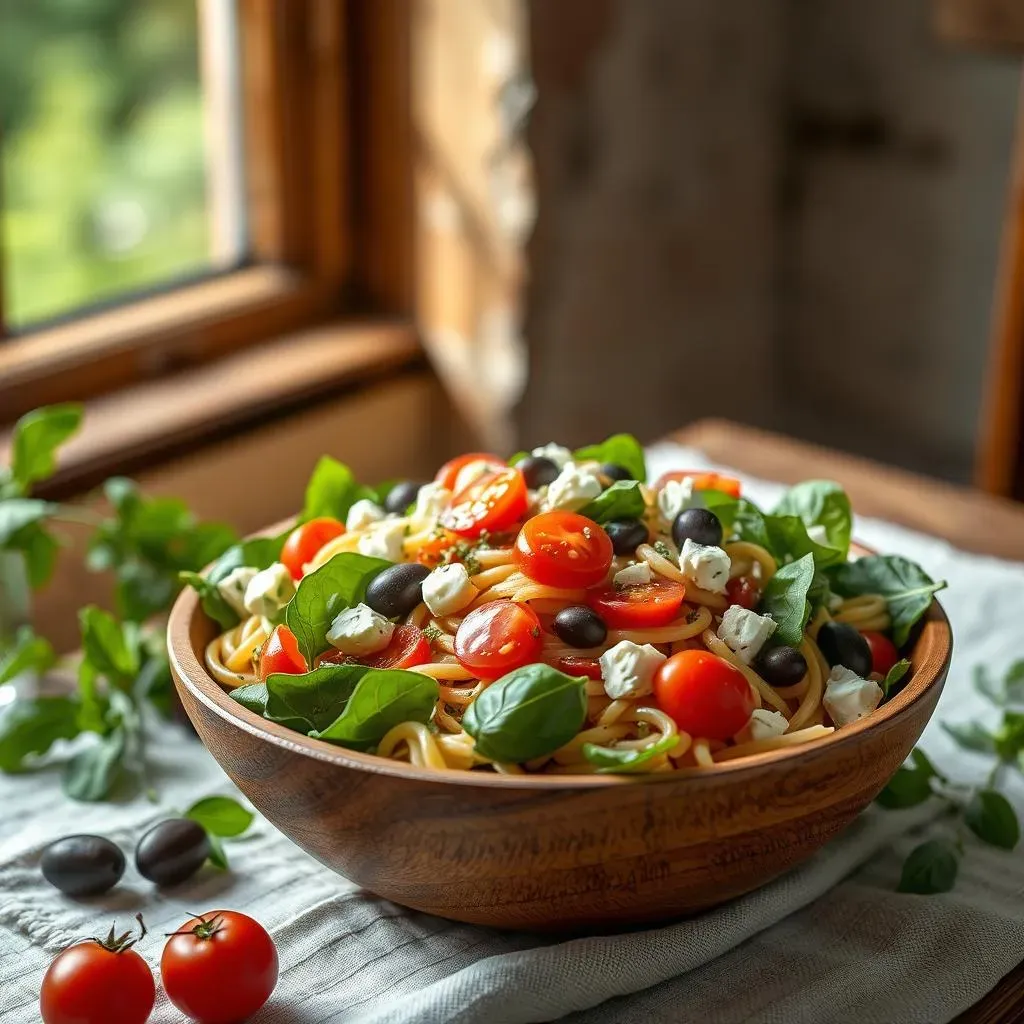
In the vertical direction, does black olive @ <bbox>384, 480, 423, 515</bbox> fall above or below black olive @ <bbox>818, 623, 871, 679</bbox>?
above

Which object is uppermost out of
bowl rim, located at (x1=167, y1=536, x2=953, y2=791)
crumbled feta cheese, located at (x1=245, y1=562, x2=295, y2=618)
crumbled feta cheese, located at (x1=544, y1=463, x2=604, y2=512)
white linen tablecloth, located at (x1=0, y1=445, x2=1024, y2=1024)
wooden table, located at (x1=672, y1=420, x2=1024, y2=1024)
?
crumbled feta cheese, located at (x1=544, y1=463, x2=604, y2=512)

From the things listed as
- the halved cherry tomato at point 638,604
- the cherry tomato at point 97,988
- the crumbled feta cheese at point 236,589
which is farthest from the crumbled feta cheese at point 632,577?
the cherry tomato at point 97,988

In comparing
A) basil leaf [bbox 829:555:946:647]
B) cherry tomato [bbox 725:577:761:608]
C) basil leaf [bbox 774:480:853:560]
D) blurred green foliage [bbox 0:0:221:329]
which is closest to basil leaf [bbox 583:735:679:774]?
cherry tomato [bbox 725:577:761:608]

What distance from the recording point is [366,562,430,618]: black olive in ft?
3.88

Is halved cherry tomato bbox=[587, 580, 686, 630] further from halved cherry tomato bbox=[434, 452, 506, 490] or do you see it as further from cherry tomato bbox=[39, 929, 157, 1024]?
cherry tomato bbox=[39, 929, 157, 1024]

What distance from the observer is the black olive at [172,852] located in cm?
126

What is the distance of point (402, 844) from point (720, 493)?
0.45m

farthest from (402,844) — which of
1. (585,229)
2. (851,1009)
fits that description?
(585,229)

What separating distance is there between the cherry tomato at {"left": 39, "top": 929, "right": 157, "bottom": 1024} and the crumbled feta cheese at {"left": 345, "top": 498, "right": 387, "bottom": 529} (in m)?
0.41

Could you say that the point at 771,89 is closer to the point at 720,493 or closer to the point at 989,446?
the point at 989,446

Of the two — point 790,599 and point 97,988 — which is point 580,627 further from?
point 97,988

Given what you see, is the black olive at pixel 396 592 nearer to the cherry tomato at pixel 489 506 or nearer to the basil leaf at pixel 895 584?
the cherry tomato at pixel 489 506

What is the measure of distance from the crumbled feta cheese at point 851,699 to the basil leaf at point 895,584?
129mm

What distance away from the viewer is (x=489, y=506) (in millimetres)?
1247
